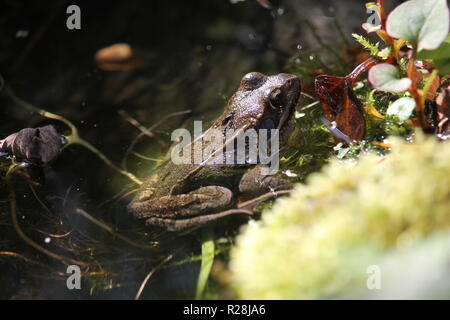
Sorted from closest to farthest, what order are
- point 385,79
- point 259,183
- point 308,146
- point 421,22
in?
point 421,22, point 385,79, point 259,183, point 308,146

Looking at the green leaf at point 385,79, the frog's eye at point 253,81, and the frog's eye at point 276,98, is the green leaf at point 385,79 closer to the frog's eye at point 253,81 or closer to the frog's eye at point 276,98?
the frog's eye at point 276,98

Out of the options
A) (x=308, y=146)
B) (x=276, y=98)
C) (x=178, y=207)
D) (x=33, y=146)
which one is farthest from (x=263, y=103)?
(x=33, y=146)

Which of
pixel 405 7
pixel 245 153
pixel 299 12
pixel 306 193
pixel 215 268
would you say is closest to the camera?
pixel 306 193

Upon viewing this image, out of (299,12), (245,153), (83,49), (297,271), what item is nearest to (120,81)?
(83,49)

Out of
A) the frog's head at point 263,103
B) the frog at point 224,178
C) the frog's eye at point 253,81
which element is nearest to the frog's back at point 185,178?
the frog at point 224,178

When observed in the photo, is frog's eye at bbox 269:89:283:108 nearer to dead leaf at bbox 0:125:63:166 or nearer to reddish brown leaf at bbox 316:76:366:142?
reddish brown leaf at bbox 316:76:366:142

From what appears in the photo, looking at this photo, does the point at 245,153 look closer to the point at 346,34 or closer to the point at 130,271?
the point at 130,271

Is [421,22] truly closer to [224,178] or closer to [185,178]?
[224,178]
